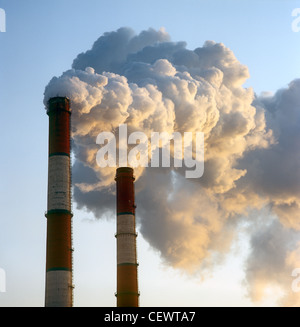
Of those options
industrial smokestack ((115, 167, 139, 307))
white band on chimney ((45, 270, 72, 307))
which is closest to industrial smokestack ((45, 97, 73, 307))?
white band on chimney ((45, 270, 72, 307))

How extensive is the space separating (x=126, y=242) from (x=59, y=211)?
385 inches

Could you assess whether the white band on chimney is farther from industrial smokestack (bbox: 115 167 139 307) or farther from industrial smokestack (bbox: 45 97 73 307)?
industrial smokestack (bbox: 115 167 139 307)

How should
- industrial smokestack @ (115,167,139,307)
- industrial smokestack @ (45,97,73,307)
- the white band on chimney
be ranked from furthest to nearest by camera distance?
industrial smokestack @ (115,167,139,307) < industrial smokestack @ (45,97,73,307) < the white band on chimney

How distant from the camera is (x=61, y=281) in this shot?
163 ft

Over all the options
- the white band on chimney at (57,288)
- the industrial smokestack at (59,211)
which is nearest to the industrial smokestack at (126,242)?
the industrial smokestack at (59,211)

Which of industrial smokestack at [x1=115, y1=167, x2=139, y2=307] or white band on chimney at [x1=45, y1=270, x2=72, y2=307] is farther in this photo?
industrial smokestack at [x1=115, y1=167, x2=139, y2=307]

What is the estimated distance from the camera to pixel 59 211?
168 ft

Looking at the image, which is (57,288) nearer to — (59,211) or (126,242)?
(59,211)

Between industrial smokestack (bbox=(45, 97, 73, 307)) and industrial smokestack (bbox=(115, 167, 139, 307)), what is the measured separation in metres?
7.59

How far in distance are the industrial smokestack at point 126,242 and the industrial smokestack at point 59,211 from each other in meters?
7.59

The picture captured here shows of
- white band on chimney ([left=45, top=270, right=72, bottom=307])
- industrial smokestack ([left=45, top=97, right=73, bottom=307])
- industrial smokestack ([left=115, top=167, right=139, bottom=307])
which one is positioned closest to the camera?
white band on chimney ([left=45, top=270, right=72, bottom=307])

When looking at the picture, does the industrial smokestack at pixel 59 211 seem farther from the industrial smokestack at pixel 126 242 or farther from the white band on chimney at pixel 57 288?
the industrial smokestack at pixel 126 242

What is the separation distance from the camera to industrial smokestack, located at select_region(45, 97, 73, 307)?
49.8 metres
